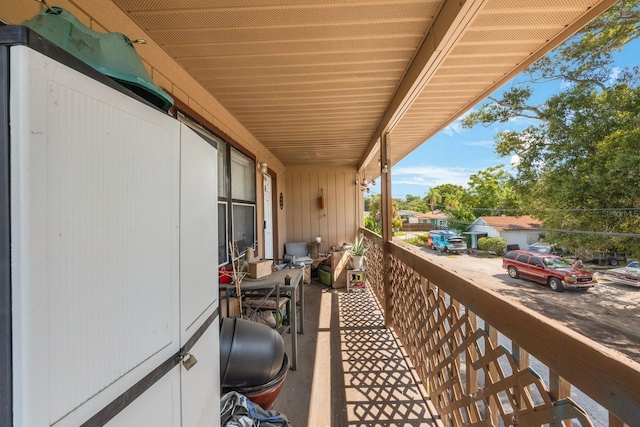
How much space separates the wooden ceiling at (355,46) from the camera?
1.57m

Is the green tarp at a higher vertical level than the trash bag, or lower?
higher

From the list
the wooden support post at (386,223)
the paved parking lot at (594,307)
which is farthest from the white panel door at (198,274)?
the wooden support post at (386,223)

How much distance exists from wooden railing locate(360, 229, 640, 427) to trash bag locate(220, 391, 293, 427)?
1.11m

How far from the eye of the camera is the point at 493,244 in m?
2.36

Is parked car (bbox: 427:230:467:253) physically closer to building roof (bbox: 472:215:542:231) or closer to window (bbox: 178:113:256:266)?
building roof (bbox: 472:215:542:231)

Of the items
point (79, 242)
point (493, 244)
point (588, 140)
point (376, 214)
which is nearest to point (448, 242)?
point (493, 244)

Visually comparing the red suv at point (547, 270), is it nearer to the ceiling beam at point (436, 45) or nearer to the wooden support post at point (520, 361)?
the wooden support post at point (520, 361)

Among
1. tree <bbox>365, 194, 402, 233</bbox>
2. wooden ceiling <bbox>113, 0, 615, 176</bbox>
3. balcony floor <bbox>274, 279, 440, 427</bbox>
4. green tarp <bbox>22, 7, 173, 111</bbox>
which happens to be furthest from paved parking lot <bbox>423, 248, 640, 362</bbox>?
tree <bbox>365, 194, 402, 233</bbox>

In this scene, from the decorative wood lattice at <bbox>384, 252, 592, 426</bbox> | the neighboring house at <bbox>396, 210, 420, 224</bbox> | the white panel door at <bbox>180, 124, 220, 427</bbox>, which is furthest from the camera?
the neighboring house at <bbox>396, 210, 420, 224</bbox>

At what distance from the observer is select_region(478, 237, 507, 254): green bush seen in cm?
224

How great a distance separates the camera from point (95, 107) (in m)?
0.60

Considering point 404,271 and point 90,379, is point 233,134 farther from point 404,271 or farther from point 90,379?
point 90,379

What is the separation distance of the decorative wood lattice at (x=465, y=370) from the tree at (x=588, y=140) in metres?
0.76

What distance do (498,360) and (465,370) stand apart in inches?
18.9
